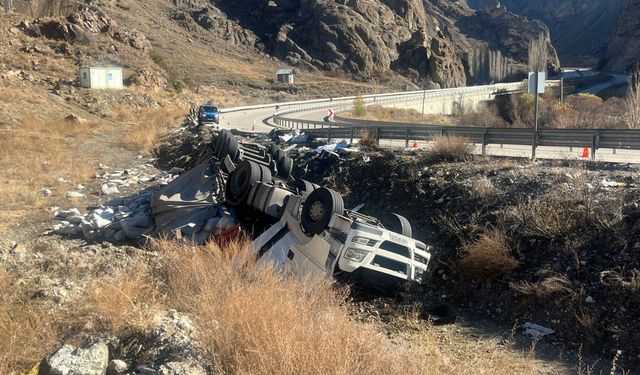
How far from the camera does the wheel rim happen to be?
849 centimetres

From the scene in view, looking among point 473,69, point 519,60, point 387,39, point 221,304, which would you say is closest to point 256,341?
point 221,304

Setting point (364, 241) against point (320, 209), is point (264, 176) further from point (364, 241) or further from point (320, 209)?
point (364, 241)

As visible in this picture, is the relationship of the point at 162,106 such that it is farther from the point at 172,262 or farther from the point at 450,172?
the point at 172,262

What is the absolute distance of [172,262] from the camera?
704 centimetres

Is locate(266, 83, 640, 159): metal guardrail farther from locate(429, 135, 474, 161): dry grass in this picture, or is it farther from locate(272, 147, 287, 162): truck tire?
locate(272, 147, 287, 162): truck tire

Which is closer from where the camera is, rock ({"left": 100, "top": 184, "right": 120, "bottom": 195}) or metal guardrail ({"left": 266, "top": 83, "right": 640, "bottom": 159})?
metal guardrail ({"left": 266, "top": 83, "right": 640, "bottom": 159})

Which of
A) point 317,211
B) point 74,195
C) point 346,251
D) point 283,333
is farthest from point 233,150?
point 283,333

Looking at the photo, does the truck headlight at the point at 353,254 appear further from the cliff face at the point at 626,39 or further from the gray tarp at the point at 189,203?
the cliff face at the point at 626,39

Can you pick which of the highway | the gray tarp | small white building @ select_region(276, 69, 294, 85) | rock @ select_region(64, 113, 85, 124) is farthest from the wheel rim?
small white building @ select_region(276, 69, 294, 85)

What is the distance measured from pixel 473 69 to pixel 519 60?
37946 millimetres

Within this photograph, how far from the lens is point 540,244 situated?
9531 mm

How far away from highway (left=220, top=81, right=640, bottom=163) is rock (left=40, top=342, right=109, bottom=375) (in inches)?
479

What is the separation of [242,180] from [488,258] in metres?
5.02

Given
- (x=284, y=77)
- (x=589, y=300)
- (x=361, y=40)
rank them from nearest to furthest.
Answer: (x=589, y=300)
(x=284, y=77)
(x=361, y=40)
